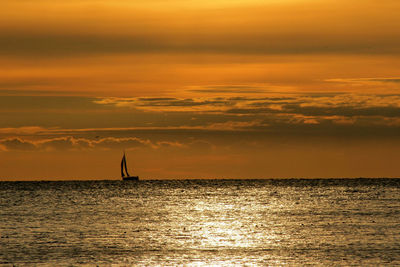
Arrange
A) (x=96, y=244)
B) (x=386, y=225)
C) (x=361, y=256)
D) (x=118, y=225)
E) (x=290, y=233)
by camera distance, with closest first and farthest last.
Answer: (x=361, y=256)
(x=96, y=244)
(x=290, y=233)
(x=386, y=225)
(x=118, y=225)

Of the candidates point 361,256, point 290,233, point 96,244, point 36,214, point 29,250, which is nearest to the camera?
point 361,256

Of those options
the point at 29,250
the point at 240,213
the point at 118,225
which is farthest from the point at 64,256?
the point at 240,213

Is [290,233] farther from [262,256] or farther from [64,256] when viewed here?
[64,256]

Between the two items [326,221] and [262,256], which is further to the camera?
[326,221]

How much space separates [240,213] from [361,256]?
209ft

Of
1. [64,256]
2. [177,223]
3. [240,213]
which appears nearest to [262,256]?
[64,256]

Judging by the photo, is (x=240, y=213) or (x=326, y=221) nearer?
(x=326, y=221)

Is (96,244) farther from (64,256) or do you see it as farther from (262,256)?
(262,256)

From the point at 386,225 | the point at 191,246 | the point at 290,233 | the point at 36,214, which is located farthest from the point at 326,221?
the point at 36,214

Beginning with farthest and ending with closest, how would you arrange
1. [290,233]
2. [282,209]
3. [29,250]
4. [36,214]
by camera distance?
[282,209], [36,214], [290,233], [29,250]

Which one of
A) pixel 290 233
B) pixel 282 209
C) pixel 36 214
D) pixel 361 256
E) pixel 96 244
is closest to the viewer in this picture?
pixel 361 256

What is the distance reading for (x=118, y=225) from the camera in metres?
102

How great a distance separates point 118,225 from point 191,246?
27938 millimetres

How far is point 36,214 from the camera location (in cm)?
12250
